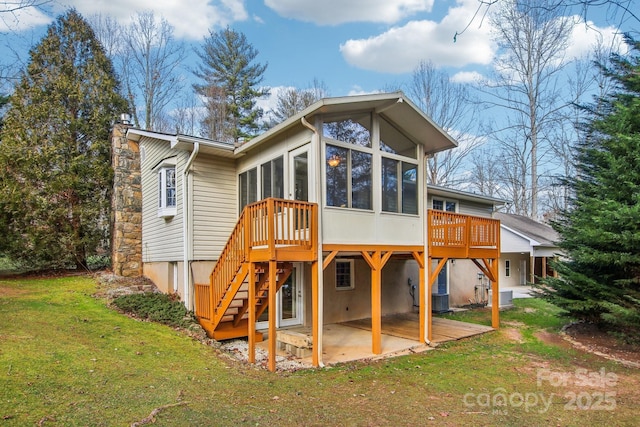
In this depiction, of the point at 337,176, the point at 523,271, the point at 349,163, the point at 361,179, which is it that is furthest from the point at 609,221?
the point at 523,271

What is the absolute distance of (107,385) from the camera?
5090 millimetres

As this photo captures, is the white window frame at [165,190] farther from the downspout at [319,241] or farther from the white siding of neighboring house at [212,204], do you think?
the downspout at [319,241]

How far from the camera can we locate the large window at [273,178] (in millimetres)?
8727

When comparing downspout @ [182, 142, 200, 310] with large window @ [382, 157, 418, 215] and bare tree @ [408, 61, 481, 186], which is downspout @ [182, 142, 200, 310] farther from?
bare tree @ [408, 61, 481, 186]

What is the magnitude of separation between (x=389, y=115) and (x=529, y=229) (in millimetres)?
16154

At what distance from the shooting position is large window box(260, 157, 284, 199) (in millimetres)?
8727

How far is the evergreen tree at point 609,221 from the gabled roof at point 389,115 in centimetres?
326

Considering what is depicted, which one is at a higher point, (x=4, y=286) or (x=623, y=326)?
(x=4, y=286)

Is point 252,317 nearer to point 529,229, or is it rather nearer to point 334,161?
point 334,161

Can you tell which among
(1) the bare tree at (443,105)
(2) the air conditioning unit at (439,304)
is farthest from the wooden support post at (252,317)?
(1) the bare tree at (443,105)

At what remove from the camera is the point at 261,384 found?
5.85 m

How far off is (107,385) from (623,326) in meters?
9.93

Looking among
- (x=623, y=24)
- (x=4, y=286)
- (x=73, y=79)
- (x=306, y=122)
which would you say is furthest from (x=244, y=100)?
(x=623, y=24)

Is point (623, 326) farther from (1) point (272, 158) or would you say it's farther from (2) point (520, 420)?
(1) point (272, 158)
